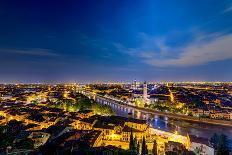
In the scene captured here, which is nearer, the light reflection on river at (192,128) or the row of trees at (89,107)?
the light reflection on river at (192,128)

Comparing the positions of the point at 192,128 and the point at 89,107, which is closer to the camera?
the point at 192,128

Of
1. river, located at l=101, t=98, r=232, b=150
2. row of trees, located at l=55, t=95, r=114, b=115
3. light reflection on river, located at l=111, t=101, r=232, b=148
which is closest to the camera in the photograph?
river, located at l=101, t=98, r=232, b=150

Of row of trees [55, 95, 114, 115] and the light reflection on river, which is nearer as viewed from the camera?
the light reflection on river

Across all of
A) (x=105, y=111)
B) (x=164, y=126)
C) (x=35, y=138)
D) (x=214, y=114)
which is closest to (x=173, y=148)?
(x=35, y=138)

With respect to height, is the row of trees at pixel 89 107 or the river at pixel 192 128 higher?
the row of trees at pixel 89 107

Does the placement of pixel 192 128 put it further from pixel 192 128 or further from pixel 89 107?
pixel 89 107

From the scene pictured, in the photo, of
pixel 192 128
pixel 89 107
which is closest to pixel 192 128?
pixel 192 128

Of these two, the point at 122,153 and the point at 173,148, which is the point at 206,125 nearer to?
the point at 173,148

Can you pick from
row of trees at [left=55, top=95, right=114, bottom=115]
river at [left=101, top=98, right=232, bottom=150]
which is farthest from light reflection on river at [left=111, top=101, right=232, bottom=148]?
row of trees at [left=55, top=95, right=114, bottom=115]

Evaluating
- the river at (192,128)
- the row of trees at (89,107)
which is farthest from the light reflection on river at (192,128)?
the row of trees at (89,107)

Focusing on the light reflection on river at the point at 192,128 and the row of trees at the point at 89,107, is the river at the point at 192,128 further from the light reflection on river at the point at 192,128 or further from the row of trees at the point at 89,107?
the row of trees at the point at 89,107

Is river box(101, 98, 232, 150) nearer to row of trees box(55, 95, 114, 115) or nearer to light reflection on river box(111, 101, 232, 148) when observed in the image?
light reflection on river box(111, 101, 232, 148)
